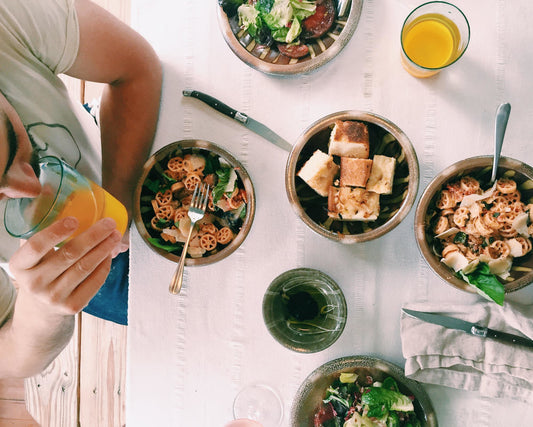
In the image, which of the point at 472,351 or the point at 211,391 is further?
the point at 211,391

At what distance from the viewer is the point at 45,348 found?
1.03 metres

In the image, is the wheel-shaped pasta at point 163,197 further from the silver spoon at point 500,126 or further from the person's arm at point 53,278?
the silver spoon at point 500,126

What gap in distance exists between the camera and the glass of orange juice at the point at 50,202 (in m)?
0.81

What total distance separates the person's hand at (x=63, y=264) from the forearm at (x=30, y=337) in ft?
0.29

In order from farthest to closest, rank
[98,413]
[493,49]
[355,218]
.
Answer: [98,413]
[493,49]
[355,218]

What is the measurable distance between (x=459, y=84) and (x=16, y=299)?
1151 mm

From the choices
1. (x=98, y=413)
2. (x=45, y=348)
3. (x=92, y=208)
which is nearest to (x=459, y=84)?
(x=92, y=208)

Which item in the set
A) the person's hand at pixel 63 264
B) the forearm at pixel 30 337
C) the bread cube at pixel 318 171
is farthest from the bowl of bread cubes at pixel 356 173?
the forearm at pixel 30 337

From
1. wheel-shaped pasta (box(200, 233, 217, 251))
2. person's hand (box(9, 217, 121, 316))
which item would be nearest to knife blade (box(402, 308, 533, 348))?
wheel-shaped pasta (box(200, 233, 217, 251))

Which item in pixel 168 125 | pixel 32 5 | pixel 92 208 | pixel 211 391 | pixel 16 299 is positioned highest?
pixel 32 5

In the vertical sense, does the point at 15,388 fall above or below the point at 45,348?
below

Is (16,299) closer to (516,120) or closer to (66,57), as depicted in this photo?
(66,57)

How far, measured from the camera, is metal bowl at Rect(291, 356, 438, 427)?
92 cm

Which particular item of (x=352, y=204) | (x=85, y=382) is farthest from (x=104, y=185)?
(x=85, y=382)
